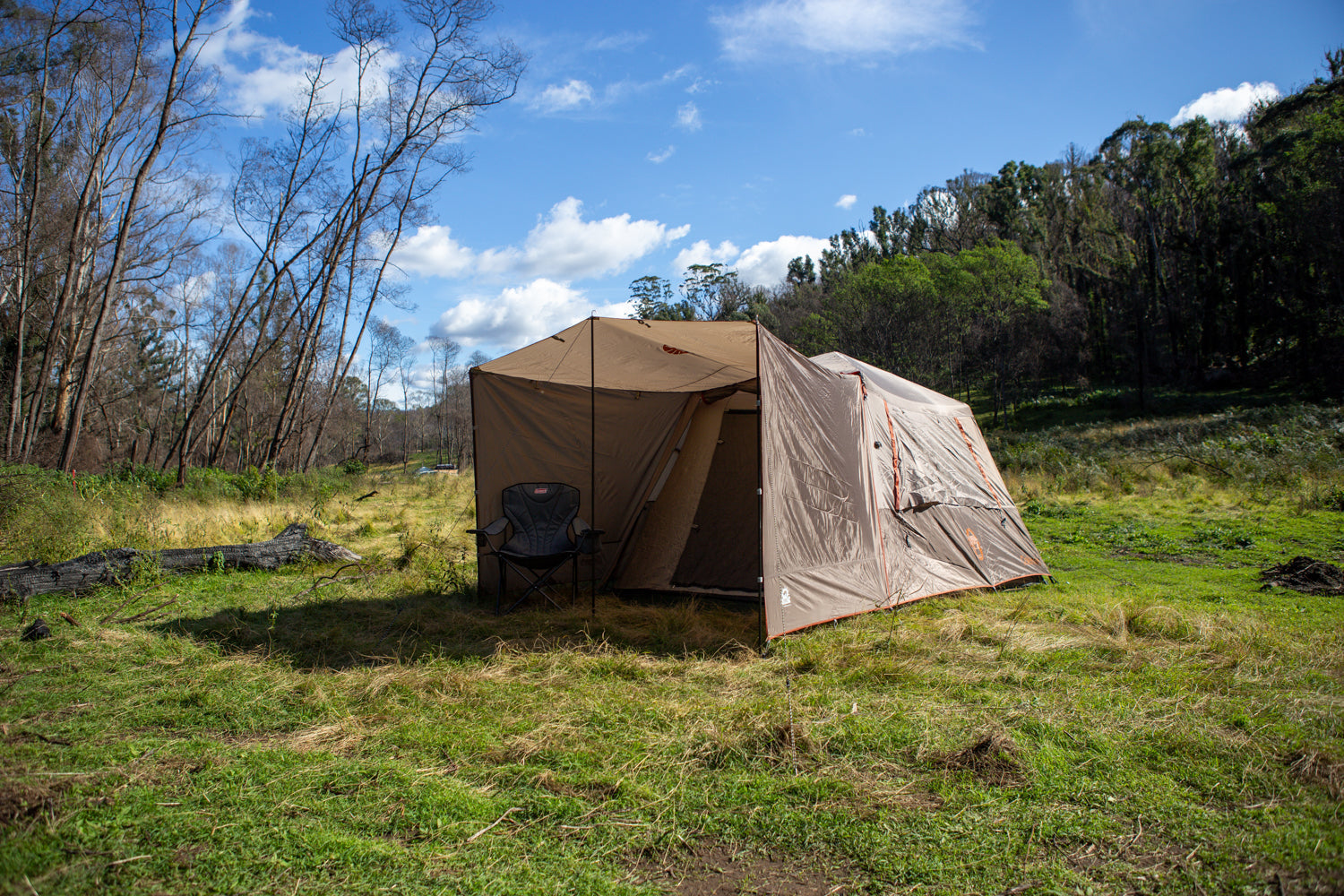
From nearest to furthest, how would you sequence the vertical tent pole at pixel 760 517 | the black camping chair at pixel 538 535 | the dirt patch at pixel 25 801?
the dirt patch at pixel 25 801 < the vertical tent pole at pixel 760 517 < the black camping chair at pixel 538 535

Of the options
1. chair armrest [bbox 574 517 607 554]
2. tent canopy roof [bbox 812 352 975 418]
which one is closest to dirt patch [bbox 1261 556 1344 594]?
tent canopy roof [bbox 812 352 975 418]

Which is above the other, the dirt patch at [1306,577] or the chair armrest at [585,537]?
the chair armrest at [585,537]

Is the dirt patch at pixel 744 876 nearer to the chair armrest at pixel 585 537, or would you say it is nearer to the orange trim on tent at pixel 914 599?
the orange trim on tent at pixel 914 599

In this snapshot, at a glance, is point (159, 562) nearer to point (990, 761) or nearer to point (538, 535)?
point (538, 535)

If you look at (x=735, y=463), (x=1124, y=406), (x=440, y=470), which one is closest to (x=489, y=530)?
(x=735, y=463)

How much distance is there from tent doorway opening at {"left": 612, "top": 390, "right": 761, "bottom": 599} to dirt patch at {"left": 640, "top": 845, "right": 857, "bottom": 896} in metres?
3.09

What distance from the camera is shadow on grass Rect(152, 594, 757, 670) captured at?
386 centimetres

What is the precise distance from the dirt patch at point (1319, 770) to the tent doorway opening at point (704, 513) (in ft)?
10.3

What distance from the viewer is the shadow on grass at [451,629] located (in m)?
3.86

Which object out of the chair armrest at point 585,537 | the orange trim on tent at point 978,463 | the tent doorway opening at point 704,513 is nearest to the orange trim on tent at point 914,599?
the orange trim on tent at point 978,463

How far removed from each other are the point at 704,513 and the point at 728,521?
0.64 ft

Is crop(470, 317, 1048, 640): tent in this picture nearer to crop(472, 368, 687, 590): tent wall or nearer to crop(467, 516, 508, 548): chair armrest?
crop(472, 368, 687, 590): tent wall

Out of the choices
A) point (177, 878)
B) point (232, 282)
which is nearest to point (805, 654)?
point (177, 878)

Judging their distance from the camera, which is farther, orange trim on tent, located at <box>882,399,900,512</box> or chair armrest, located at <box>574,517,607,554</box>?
orange trim on tent, located at <box>882,399,900,512</box>
